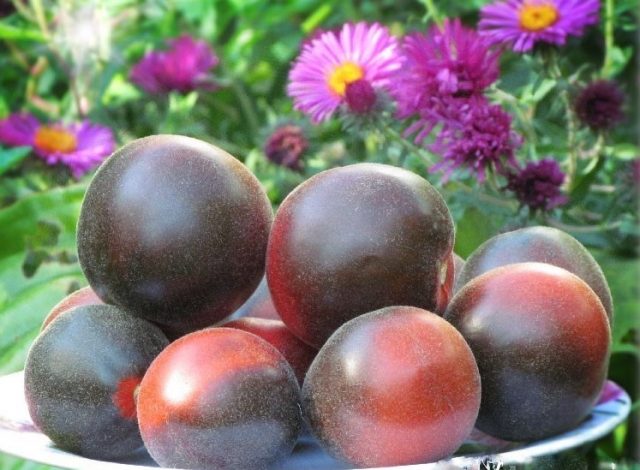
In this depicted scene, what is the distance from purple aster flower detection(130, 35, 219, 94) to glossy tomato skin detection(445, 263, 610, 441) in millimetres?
946

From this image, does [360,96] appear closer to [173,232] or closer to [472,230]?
[472,230]

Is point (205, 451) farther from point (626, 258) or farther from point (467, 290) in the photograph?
point (626, 258)

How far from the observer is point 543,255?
703 millimetres

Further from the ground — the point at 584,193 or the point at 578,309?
the point at 578,309

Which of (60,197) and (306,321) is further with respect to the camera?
(60,197)

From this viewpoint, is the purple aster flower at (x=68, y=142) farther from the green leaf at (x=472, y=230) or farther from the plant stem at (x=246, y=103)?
the green leaf at (x=472, y=230)

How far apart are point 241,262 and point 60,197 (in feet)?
2.10

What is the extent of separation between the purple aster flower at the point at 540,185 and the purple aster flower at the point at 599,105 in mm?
132

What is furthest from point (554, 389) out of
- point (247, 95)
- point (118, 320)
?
point (247, 95)

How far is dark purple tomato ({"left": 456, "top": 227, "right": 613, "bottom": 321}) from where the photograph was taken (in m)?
0.70

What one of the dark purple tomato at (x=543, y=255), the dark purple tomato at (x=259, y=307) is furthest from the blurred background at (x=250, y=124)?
the dark purple tomato at (x=259, y=307)

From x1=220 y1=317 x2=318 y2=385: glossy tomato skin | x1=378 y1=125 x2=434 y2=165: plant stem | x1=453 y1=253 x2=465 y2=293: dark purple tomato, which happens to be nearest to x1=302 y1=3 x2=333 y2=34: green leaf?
x1=378 y1=125 x2=434 y2=165: plant stem

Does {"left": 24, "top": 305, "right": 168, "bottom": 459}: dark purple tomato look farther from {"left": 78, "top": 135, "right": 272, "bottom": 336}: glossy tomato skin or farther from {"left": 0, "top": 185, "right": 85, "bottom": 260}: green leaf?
{"left": 0, "top": 185, "right": 85, "bottom": 260}: green leaf

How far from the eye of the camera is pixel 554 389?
613 mm
